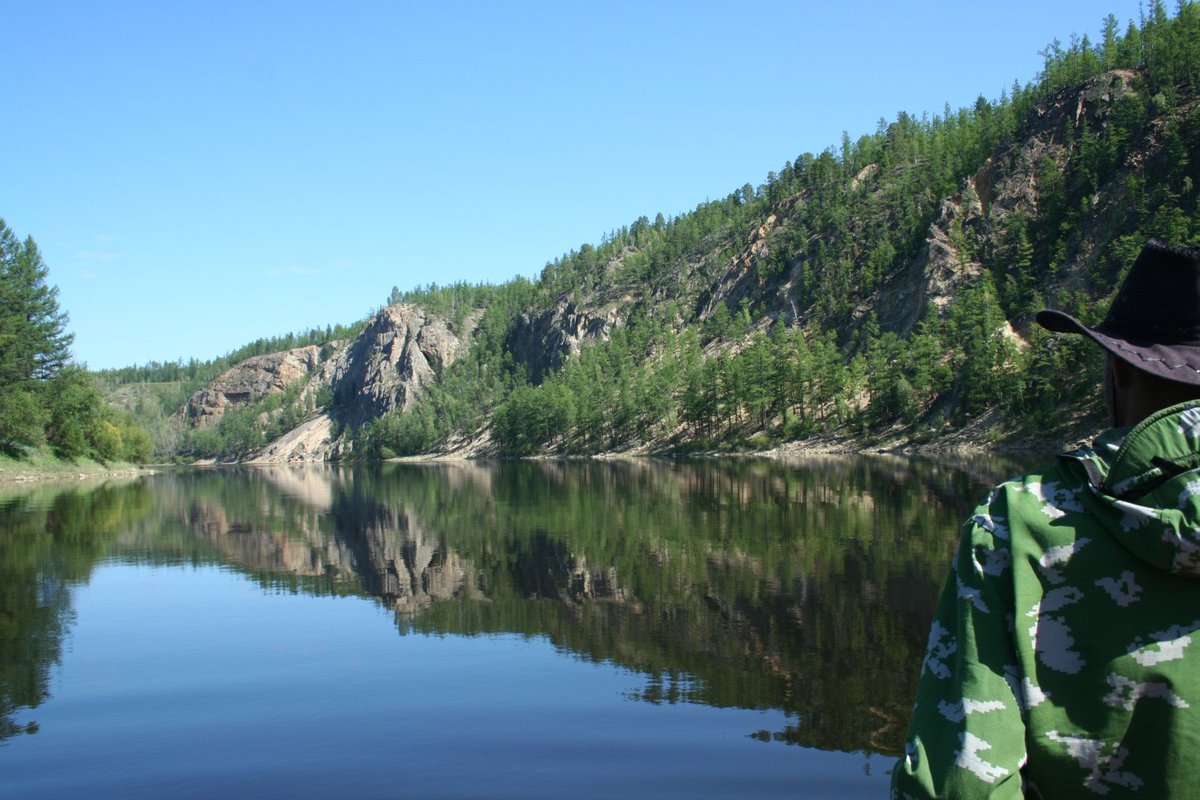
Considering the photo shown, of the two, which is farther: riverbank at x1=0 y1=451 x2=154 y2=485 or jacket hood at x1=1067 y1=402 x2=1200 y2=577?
riverbank at x1=0 y1=451 x2=154 y2=485


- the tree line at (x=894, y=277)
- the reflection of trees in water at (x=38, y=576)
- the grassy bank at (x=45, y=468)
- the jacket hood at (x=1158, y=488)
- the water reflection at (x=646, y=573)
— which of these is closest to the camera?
the jacket hood at (x=1158, y=488)

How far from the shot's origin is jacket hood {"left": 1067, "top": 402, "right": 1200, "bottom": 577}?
2.25m

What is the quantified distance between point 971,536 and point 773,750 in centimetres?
850

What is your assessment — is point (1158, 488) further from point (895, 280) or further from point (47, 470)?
point (895, 280)

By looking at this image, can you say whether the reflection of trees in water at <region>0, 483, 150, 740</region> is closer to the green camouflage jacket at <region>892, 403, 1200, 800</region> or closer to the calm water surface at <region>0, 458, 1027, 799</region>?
the calm water surface at <region>0, 458, 1027, 799</region>

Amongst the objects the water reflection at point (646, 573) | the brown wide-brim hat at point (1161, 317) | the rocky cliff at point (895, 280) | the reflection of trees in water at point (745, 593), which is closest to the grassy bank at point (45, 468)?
the water reflection at point (646, 573)

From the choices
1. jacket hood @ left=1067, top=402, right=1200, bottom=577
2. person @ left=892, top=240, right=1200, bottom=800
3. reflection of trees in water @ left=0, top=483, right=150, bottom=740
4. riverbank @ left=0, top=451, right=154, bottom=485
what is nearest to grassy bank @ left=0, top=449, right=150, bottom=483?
riverbank @ left=0, top=451, right=154, bottom=485

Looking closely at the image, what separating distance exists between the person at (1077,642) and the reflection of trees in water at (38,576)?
42.7 ft

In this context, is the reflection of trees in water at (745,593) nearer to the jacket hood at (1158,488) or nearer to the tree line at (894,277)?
the jacket hood at (1158,488)

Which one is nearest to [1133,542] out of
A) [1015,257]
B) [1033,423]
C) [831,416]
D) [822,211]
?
[1033,423]

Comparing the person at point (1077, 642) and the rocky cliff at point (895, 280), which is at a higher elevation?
the rocky cliff at point (895, 280)

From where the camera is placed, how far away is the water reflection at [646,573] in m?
12.9

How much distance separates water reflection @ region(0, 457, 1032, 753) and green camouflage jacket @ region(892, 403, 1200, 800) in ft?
27.3

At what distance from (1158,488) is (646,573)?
19.5 meters
